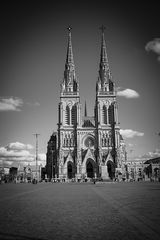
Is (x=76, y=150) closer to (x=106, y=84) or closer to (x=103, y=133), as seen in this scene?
(x=103, y=133)

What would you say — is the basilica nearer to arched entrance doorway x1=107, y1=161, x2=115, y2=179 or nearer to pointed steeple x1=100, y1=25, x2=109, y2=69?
arched entrance doorway x1=107, y1=161, x2=115, y2=179

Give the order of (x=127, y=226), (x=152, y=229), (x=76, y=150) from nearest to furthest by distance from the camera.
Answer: (x=152, y=229) < (x=127, y=226) < (x=76, y=150)

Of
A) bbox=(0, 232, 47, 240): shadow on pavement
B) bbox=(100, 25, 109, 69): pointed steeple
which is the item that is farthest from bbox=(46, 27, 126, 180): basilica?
bbox=(0, 232, 47, 240): shadow on pavement

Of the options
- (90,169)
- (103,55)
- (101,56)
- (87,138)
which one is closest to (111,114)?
(87,138)

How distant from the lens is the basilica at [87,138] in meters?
74.2

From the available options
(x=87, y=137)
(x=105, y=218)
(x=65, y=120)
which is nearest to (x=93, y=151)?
(x=87, y=137)

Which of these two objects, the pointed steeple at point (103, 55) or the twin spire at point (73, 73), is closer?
the twin spire at point (73, 73)

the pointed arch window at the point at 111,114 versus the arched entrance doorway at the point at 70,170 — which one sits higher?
the pointed arch window at the point at 111,114

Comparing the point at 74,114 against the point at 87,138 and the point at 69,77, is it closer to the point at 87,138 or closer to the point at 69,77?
the point at 87,138

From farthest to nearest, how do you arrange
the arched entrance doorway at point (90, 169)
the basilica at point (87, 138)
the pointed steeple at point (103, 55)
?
the pointed steeple at point (103, 55) → the arched entrance doorway at point (90, 169) → the basilica at point (87, 138)

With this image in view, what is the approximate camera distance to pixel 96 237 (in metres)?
6.18

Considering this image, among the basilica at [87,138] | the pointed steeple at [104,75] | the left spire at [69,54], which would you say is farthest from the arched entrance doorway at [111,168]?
the left spire at [69,54]

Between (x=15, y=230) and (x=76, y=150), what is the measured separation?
6918 centimetres

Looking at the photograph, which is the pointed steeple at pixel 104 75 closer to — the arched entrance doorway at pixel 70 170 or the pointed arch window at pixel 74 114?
the pointed arch window at pixel 74 114
